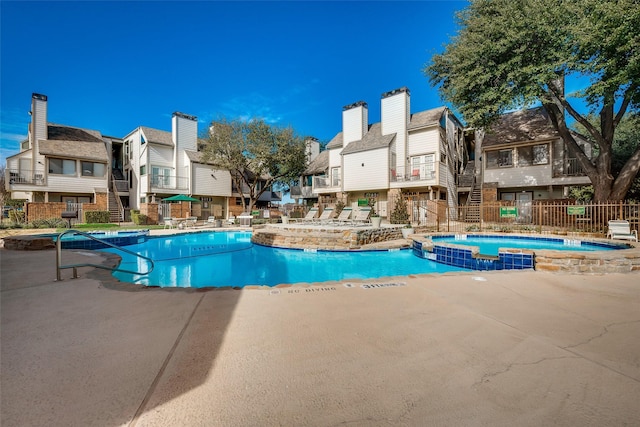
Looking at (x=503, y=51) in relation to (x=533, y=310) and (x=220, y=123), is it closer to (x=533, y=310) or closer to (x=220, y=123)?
(x=533, y=310)

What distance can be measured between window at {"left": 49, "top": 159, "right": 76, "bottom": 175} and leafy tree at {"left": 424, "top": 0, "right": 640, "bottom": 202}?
99.7 feet

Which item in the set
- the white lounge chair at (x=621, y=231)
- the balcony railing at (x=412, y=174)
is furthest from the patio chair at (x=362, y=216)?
the white lounge chair at (x=621, y=231)

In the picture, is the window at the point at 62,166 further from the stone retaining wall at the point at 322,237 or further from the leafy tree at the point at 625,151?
the leafy tree at the point at 625,151

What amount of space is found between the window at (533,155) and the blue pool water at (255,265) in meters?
16.6

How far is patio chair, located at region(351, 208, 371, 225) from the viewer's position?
53.0ft

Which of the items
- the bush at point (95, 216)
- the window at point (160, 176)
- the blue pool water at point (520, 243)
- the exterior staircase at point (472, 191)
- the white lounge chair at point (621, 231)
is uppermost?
the window at point (160, 176)

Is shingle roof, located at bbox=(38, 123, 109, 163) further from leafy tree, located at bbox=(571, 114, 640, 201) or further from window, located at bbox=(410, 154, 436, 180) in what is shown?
leafy tree, located at bbox=(571, 114, 640, 201)

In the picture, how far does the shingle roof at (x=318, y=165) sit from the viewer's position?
1207 inches

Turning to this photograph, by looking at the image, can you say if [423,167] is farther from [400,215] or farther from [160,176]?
[160,176]

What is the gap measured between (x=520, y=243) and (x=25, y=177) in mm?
34638

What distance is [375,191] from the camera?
24.2 meters

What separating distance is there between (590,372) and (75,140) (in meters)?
34.9

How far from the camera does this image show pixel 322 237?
11781 millimetres

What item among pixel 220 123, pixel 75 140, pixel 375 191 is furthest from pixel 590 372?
pixel 75 140
